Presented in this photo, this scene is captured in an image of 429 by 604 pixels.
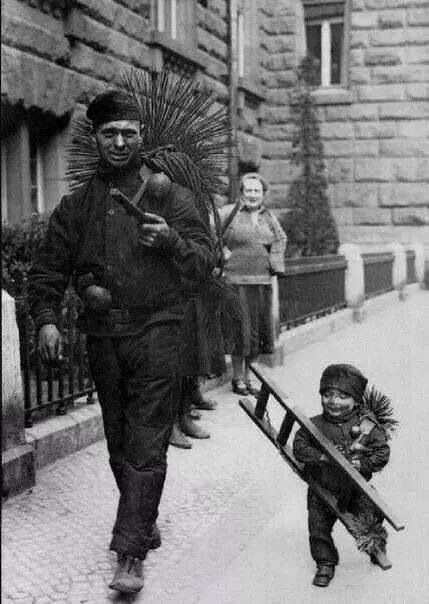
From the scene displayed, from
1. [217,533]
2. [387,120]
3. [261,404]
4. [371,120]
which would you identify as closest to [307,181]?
[371,120]

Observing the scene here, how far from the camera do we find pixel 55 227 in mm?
3951

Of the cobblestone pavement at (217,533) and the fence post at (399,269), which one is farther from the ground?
the fence post at (399,269)

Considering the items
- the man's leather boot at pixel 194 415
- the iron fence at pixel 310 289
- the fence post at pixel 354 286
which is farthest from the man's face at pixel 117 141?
the fence post at pixel 354 286

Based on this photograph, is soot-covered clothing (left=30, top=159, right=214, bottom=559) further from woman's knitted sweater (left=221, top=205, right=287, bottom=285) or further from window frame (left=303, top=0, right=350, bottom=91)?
window frame (left=303, top=0, right=350, bottom=91)

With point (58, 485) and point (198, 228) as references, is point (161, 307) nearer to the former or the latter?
point (198, 228)

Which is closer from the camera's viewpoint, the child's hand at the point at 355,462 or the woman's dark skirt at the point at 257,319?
the child's hand at the point at 355,462

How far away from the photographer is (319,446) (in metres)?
3.83

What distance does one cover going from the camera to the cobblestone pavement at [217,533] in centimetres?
375

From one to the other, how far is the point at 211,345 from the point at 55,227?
1063mm

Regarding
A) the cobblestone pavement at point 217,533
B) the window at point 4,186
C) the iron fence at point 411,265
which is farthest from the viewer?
the iron fence at point 411,265

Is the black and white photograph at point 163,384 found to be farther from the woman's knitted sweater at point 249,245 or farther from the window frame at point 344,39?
the window frame at point 344,39

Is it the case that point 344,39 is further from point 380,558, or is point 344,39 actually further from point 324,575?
point 324,575

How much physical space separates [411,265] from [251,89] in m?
4.61

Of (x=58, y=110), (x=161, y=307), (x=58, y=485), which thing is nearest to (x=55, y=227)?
(x=161, y=307)
